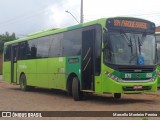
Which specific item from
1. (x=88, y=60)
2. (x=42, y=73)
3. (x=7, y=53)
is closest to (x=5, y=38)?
(x=7, y=53)

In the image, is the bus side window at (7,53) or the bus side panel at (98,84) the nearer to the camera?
the bus side panel at (98,84)

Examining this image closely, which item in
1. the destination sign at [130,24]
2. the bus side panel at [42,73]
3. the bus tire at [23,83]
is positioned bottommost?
the bus tire at [23,83]

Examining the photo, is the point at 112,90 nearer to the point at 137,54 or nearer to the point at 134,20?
the point at 137,54

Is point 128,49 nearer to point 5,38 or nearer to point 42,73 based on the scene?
point 42,73

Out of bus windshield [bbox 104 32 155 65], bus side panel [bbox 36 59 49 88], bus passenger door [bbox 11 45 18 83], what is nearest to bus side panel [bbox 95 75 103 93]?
bus windshield [bbox 104 32 155 65]

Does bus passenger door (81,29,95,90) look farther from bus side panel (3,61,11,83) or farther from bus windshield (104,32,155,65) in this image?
bus side panel (3,61,11,83)

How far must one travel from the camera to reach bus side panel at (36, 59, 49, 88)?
2011 centimetres

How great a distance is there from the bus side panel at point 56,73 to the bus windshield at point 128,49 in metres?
3.61

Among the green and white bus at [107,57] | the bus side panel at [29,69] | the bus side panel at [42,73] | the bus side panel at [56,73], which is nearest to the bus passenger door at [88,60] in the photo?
the green and white bus at [107,57]

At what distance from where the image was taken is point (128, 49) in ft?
49.5

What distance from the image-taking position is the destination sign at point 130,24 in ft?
49.7

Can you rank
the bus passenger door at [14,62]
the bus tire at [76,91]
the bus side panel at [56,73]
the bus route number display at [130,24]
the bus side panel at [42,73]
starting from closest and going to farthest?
1. the bus route number display at [130,24]
2. the bus tire at [76,91]
3. the bus side panel at [56,73]
4. the bus side panel at [42,73]
5. the bus passenger door at [14,62]

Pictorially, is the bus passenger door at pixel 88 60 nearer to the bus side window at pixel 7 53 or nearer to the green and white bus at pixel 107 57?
the green and white bus at pixel 107 57

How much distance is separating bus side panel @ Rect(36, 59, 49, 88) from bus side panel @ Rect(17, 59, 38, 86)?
1.55 feet
